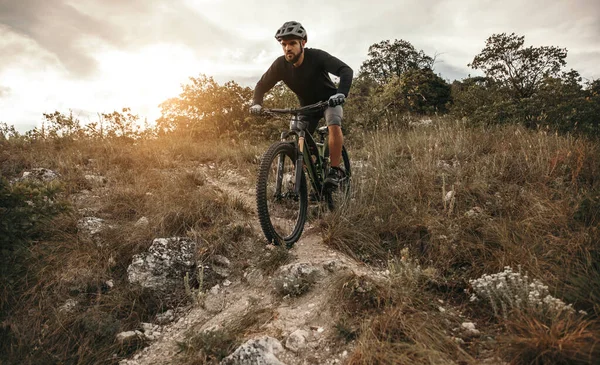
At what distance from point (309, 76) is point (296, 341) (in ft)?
10.4

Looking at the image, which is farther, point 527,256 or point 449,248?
point 449,248

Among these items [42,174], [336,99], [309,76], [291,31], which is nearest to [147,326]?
[336,99]

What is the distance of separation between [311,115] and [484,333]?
3.27 meters

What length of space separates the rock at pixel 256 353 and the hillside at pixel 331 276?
14mm

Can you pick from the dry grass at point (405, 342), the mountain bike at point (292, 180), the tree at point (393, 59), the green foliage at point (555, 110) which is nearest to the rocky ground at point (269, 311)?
the dry grass at point (405, 342)

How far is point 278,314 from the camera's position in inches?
103

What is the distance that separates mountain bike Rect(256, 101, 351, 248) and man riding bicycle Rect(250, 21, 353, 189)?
0.60 ft

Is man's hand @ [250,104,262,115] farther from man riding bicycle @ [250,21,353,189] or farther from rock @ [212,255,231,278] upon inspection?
rock @ [212,255,231,278]

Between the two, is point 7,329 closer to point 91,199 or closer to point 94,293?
point 94,293

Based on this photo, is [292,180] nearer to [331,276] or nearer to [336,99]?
[336,99]

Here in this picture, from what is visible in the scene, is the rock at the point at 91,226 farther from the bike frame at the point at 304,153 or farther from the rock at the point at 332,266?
the rock at the point at 332,266

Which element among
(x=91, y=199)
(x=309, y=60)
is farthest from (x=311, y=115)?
(x=91, y=199)

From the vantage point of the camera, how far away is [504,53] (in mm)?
16953

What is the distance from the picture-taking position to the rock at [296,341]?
223 cm
